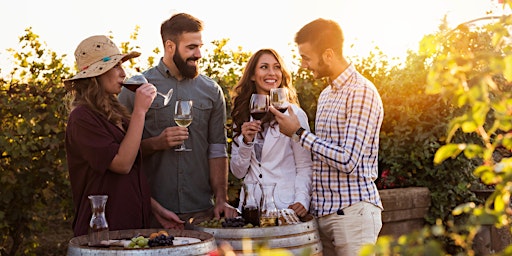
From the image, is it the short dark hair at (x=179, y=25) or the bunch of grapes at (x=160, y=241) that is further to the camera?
the short dark hair at (x=179, y=25)

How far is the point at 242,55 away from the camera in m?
7.29

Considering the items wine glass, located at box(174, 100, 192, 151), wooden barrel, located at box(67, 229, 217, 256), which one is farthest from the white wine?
wooden barrel, located at box(67, 229, 217, 256)

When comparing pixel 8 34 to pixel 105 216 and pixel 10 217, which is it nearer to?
pixel 10 217

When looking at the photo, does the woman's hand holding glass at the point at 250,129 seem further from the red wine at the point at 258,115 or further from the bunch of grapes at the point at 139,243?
the bunch of grapes at the point at 139,243

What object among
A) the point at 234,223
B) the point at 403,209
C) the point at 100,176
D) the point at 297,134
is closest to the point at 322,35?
the point at 297,134

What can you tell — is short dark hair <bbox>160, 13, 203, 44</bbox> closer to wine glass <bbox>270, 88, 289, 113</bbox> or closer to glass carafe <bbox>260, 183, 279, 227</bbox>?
wine glass <bbox>270, 88, 289, 113</bbox>

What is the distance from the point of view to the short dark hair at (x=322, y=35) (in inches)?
155

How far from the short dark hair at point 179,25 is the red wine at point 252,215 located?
4.03 ft

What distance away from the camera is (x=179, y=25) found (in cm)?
439

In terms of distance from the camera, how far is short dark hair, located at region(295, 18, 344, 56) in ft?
12.9

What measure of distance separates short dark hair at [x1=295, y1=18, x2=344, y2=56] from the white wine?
0.74 meters

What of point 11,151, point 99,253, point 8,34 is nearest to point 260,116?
point 99,253

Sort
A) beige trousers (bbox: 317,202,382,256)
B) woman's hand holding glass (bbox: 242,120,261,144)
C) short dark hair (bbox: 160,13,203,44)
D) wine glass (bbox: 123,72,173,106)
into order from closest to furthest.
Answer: beige trousers (bbox: 317,202,382,256) < wine glass (bbox: 123,72,173,106) < woman's hand holding glass (bbox: 242,120,261,144) < short dark hair (bbox: 160,13,203,44)

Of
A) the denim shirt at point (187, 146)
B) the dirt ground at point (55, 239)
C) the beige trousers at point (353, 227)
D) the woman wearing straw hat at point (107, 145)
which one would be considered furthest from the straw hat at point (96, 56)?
the dirt ground at point (55, 239)
